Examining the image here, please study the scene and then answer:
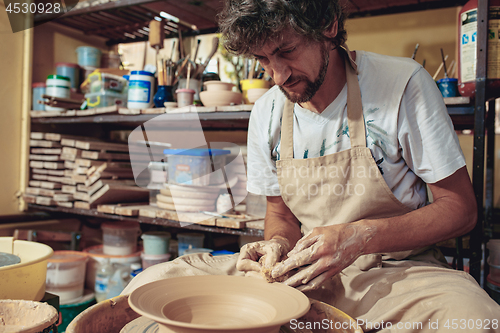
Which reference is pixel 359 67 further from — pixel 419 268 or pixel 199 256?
pixel 199 256

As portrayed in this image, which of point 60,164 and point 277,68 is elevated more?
point 277,68

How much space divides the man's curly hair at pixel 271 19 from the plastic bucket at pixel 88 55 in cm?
262

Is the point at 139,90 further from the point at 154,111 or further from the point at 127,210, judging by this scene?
the point at 127,210

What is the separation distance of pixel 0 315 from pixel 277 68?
122 centimetres

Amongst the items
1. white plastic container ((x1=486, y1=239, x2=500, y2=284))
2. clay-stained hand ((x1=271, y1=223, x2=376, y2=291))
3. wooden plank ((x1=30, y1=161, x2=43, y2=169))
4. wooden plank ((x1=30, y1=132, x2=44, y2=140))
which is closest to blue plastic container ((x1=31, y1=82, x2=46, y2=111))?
wooden plank ((x1=30, y1=132, x2=44, y2=140))

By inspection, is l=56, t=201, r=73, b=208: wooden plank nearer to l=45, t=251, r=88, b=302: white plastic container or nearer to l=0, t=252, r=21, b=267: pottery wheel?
l=45, t=251, r=88, b=302: white plastic container

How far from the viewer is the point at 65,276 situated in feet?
9.21

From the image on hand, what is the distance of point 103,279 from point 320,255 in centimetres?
232

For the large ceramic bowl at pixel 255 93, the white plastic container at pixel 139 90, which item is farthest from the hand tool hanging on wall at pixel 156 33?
the large ceramic bowl at pixel 255 93

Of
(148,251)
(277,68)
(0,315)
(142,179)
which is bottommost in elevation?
(148,251)

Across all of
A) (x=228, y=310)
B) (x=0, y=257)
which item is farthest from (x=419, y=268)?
(x=0, y=257)

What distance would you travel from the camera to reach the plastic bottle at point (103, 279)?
2945mm

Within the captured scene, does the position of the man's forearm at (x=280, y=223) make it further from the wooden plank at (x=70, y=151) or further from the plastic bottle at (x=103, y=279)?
the wooden plank at (x=70, y=151)

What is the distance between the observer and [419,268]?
50.4 inches
